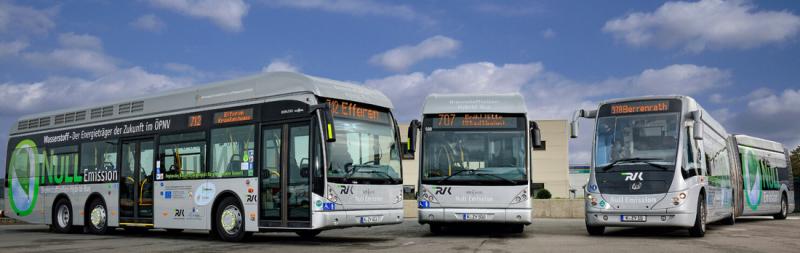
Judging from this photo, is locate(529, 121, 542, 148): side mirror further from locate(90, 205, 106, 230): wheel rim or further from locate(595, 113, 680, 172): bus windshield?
locate(90, 205, 106, 230): wheel rim

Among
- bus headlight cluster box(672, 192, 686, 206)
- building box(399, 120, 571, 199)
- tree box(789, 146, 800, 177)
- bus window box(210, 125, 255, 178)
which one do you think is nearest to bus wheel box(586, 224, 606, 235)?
bus headlight cluster box(672, 192, 686, 206)

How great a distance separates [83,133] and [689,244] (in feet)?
45.9

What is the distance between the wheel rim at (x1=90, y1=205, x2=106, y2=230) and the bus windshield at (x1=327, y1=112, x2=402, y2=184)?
7.47 metres

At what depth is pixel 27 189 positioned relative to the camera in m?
20.5

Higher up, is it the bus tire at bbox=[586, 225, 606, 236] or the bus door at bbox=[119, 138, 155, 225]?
the bus door at bbox=[119, 138, 155, 225]

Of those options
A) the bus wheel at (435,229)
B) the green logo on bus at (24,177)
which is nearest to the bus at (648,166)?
the bus wheel at (435,229)

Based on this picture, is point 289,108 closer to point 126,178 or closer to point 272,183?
point 272,183

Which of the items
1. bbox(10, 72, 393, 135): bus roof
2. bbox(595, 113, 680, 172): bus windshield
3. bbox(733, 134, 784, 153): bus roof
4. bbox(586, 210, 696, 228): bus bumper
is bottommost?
bbox(586, 210, 696, 228): bus bumper

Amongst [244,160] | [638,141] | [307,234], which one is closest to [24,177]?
[307,234]

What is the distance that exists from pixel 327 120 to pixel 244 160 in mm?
2299

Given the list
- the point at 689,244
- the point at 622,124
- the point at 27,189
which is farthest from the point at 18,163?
the point at 689,244

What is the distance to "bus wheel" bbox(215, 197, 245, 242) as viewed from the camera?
46.8ft

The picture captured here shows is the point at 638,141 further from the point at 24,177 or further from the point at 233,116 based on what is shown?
the point at 24,177

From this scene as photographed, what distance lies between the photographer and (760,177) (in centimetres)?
2581
